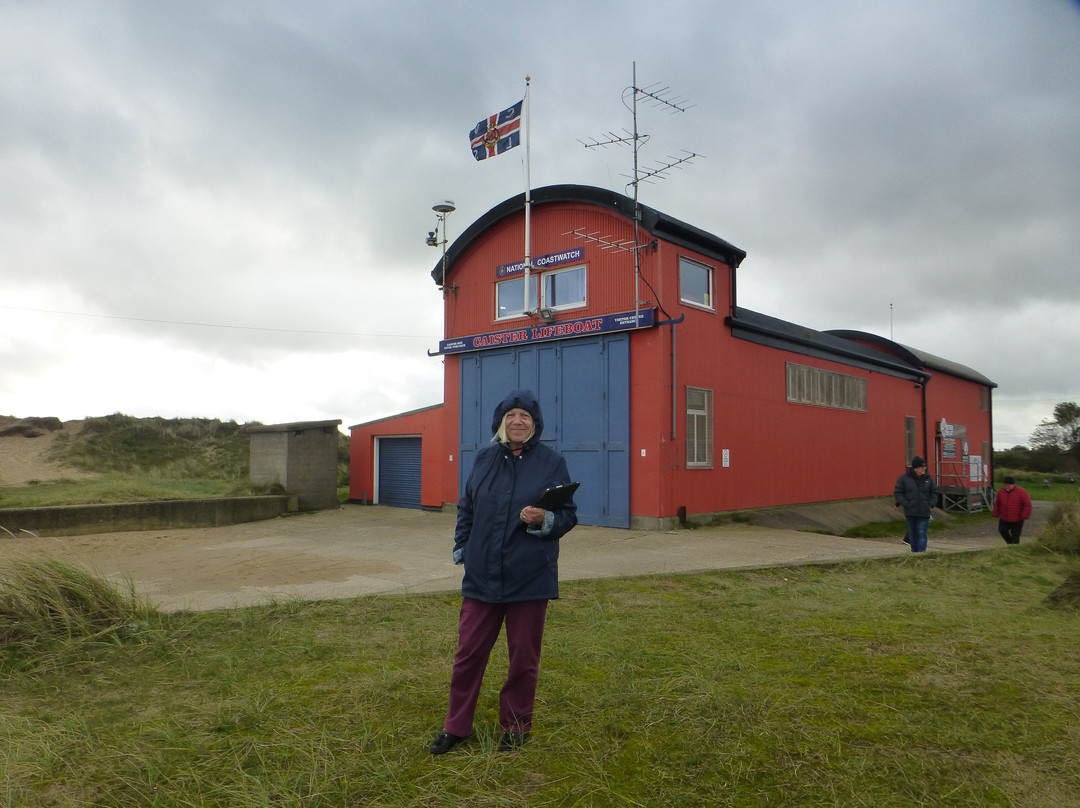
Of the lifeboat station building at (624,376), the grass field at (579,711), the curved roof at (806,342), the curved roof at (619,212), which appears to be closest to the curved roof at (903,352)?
the curved roof at (806,342)

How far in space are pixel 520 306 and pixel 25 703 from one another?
14152mm

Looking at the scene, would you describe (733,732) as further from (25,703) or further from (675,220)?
(675,220)

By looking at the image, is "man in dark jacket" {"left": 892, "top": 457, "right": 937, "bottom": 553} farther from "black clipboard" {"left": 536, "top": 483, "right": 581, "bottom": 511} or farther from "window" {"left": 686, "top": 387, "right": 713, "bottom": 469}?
"black clipboard" {"left": 536, "top": 483, "right": 581, "bottom": 511}

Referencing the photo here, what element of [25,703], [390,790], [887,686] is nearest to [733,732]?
[887,686]

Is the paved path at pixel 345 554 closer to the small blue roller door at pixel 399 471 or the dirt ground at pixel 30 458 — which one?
the small blue roller door at pixel 399 471

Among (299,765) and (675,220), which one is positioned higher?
(675,220)

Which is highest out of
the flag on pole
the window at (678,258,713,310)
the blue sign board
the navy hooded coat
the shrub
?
the flag on pole

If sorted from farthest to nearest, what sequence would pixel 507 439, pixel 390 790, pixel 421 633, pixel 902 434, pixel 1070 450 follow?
pixel 1070 450
pixel 902 434
pixel 421 633
pixel 507 439
pixel 390 790

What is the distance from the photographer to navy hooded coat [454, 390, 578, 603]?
383 cm

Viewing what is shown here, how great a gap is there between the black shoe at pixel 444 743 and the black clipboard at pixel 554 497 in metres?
1.13

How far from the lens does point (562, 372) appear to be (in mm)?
16594

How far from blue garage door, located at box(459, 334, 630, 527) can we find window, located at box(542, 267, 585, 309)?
2.93 ft

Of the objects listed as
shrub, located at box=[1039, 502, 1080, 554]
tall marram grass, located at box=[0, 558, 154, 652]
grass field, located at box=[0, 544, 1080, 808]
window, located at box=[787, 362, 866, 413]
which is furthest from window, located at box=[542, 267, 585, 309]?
tall marram grass, located at box=[0, 558, 154, 652]

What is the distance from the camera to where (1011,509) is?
1454 cm
